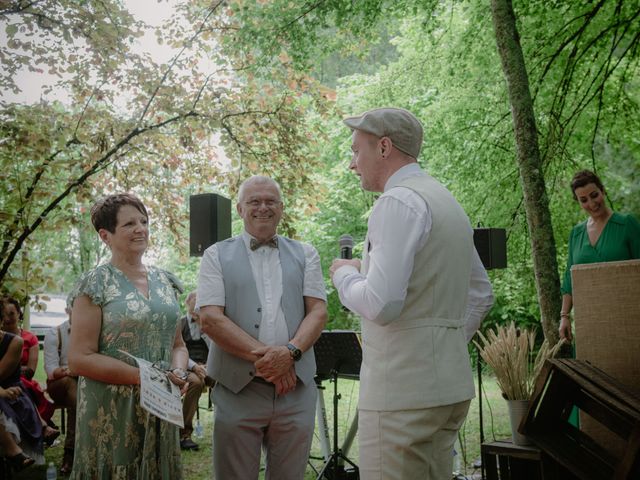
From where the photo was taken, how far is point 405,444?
1.68m

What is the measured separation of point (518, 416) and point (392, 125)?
1.79 metres

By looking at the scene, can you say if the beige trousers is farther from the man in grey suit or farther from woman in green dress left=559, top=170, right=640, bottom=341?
woman in green dress left=559, top=170, right=640, bottom=341

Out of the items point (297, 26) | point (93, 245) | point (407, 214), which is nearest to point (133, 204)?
point (407, 214)

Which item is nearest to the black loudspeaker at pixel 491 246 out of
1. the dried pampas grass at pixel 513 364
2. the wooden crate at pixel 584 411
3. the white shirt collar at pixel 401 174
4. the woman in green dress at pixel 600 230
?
the woman in green dress at pixel 600 230

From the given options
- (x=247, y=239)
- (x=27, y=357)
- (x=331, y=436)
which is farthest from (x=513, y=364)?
(x=27, y=357)

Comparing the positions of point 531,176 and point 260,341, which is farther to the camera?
point 531,176

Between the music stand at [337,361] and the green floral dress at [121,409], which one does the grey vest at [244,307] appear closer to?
the green floral dress at [121,409]

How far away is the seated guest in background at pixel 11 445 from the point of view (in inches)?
186

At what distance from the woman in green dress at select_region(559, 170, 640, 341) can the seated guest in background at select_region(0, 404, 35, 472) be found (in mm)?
4382

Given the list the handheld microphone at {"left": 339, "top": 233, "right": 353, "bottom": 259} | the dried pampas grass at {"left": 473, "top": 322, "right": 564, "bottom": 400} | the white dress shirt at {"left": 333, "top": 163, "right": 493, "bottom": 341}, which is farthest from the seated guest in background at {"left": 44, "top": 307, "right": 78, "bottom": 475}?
the white dress shirt at {"left": 333, "top": 163, "right": 493, "bottom": 341}

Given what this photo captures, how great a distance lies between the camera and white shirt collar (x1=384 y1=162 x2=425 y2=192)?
1865mm

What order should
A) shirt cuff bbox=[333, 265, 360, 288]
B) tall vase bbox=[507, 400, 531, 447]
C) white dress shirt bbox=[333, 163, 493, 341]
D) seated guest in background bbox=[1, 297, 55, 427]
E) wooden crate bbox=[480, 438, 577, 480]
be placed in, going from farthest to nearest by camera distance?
seated guest in background bbox=[1, 297, 55, 427] < tall vase bbox=[507, 400, 531, 447] < wooden crate bbox=[480, 438, 577, 480] < shirt cuff bbox=[333, 265, 360, 288] < white dress shirt bbox=[333, 163, 493, 341]

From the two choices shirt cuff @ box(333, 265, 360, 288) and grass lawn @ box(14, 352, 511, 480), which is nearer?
shirt cuff @ box(333, 265, 360, 288)

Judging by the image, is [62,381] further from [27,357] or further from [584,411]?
[584,411]
